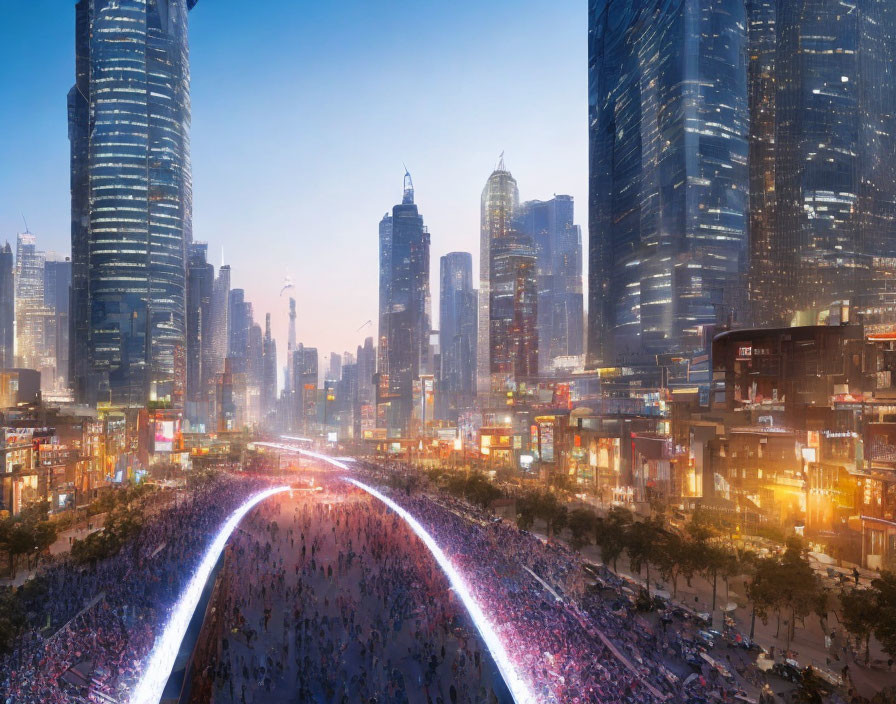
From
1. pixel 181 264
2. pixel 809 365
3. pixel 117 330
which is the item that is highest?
pixel 181 264

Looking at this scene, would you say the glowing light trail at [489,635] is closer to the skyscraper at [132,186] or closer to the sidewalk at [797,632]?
the sidewalk at [797,632]

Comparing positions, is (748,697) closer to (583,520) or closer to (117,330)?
(583,520)

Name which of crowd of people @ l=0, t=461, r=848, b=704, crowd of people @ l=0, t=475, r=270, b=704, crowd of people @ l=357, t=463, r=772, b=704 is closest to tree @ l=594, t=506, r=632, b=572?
crowd of people @ l=357, t=463, r=772, b=704

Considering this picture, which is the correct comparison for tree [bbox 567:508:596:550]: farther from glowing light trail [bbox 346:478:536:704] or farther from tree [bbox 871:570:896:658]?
tree [bbox 871:570:896:658]

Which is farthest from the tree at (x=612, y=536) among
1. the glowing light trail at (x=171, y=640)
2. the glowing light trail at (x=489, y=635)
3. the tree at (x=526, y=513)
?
the glowing light trail at (x=171, y=640)

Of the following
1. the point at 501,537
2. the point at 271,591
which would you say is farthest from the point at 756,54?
the point at 271,591

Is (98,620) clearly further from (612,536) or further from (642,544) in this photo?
(612,536)
